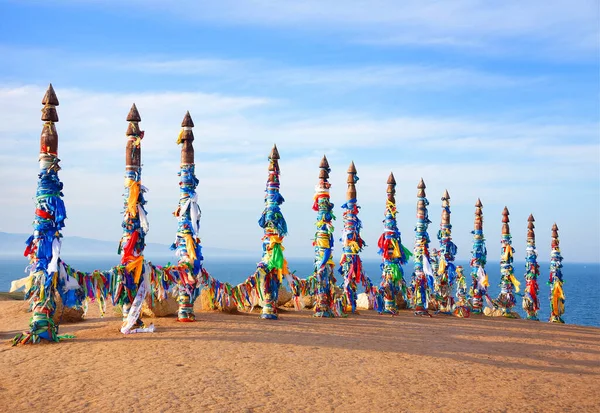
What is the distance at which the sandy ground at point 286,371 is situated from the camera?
10125mm

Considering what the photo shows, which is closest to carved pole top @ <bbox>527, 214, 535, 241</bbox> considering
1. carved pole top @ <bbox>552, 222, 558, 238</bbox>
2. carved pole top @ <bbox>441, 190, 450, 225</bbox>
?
carved pole top @ <bbox>552, 222, 558, 238</bbox>

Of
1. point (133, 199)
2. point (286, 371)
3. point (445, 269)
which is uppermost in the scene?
point (133, 199)

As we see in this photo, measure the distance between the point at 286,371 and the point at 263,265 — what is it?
23.0 ft

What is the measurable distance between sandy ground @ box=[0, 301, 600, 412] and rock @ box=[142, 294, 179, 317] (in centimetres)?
88

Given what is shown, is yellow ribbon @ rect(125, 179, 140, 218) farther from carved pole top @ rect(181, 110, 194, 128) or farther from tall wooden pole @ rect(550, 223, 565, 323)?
tall wooden pole @ rect(550, 223, 565, 323)

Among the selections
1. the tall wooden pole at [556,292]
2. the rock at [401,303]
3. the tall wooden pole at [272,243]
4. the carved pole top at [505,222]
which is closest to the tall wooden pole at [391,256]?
the rock at [401,303]

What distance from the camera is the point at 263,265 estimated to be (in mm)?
18859

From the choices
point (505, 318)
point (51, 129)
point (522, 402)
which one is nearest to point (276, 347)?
point (522, 402)

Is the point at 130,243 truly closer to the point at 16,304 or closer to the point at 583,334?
the point at 16,304

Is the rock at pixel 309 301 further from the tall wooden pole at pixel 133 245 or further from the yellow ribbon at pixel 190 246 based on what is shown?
the tall wooden pole at pixel 133 245

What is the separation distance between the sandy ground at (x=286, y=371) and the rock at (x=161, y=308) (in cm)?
88

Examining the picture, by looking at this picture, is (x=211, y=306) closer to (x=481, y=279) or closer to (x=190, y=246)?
(x=190, y=246)

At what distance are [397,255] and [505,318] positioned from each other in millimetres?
7148

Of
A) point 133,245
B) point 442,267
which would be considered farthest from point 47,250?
point 442,267
